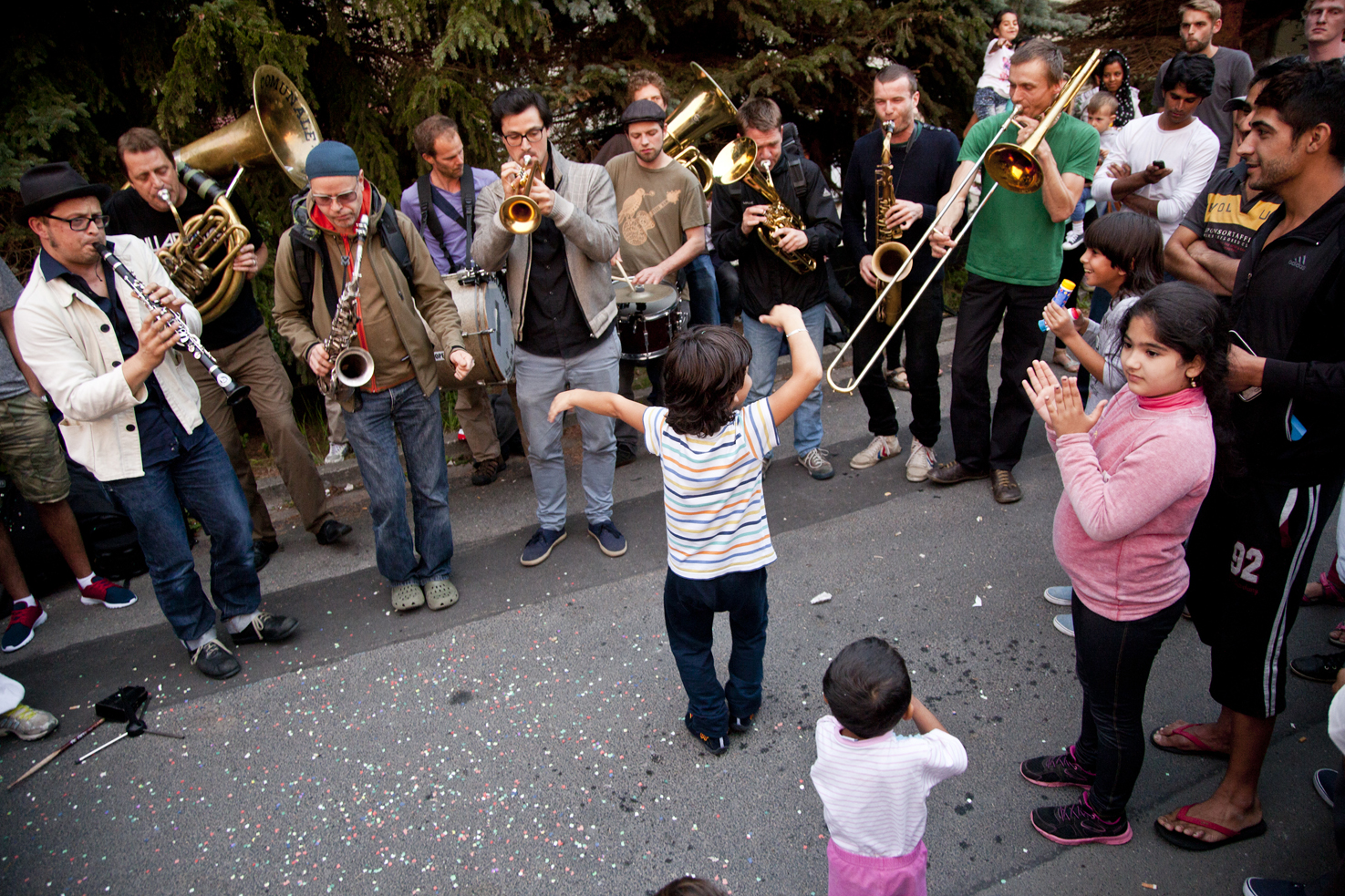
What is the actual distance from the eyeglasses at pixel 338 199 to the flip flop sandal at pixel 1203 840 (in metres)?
3.78

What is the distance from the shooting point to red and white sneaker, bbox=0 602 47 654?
4102mm

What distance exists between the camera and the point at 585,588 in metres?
4.16

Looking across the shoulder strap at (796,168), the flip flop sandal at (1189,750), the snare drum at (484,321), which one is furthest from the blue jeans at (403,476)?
the flip flop sandal at (1189,750)

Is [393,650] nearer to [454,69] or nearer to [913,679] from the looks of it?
[913,679]

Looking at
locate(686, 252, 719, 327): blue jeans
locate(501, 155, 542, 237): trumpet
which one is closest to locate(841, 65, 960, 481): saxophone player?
locate(686, 252, 719, 327): blue jeans

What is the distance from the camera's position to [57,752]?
3.37 metres

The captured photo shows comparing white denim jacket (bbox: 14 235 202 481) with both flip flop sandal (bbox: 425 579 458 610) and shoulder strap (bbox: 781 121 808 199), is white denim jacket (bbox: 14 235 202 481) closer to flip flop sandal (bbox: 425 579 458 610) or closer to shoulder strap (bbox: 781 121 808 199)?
flip flop sandal (bbox: 425 579 458 610)

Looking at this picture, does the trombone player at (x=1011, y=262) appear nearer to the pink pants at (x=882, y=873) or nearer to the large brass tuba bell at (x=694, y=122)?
the large brass tuba bell at (x=694, y=122)

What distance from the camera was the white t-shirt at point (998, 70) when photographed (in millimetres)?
6570

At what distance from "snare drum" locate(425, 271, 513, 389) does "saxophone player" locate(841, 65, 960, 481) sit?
6.73 ft

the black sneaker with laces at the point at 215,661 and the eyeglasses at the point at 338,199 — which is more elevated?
the eyeglasses at the point at 338,199

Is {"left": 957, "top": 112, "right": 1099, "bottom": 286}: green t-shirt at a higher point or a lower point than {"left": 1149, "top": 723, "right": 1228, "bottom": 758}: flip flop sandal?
higher

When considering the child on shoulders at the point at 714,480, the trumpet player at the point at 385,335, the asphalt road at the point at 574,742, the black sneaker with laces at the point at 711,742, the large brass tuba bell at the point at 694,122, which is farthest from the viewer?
the large brass tuba bell at the point at 694,122

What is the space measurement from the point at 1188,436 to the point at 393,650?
3253mm
